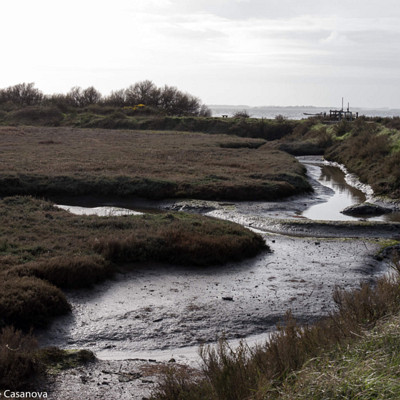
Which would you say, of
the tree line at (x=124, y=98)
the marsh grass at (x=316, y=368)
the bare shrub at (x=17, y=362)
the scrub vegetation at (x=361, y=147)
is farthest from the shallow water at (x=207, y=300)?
the tree line at (x=124, y=98)

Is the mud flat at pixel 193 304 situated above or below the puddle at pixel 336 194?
below

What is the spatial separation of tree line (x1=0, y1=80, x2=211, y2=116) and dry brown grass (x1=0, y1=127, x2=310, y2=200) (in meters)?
46.9

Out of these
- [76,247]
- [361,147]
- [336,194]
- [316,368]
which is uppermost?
[361,147]

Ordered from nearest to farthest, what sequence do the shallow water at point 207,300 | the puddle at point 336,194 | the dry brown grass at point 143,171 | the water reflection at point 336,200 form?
1. the shallow water at point 207,300
2. the water reflection at point 336,200
3. the puddle at point 336,194
4. the dry brown grass at point 143,171

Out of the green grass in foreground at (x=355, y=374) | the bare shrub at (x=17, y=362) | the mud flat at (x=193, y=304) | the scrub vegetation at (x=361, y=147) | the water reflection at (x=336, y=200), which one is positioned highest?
the scrub vegetation at (x=361, y=147)

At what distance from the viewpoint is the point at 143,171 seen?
28172mm

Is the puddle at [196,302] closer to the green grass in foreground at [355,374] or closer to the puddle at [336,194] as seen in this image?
the green grass in foreground at [355,374]

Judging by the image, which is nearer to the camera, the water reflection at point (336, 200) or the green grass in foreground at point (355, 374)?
the green grass in foreground at point (355, 374)

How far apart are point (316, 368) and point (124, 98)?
9283cm

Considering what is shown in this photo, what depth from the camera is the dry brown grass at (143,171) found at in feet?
77.9

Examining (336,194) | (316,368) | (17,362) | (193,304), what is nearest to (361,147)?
(336,194)

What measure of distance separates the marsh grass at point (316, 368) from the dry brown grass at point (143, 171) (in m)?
17.4

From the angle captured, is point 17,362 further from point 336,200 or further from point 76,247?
point 336,200

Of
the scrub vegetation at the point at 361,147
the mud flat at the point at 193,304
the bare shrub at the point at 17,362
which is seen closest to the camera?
the bare shrub at the point at 17,362
